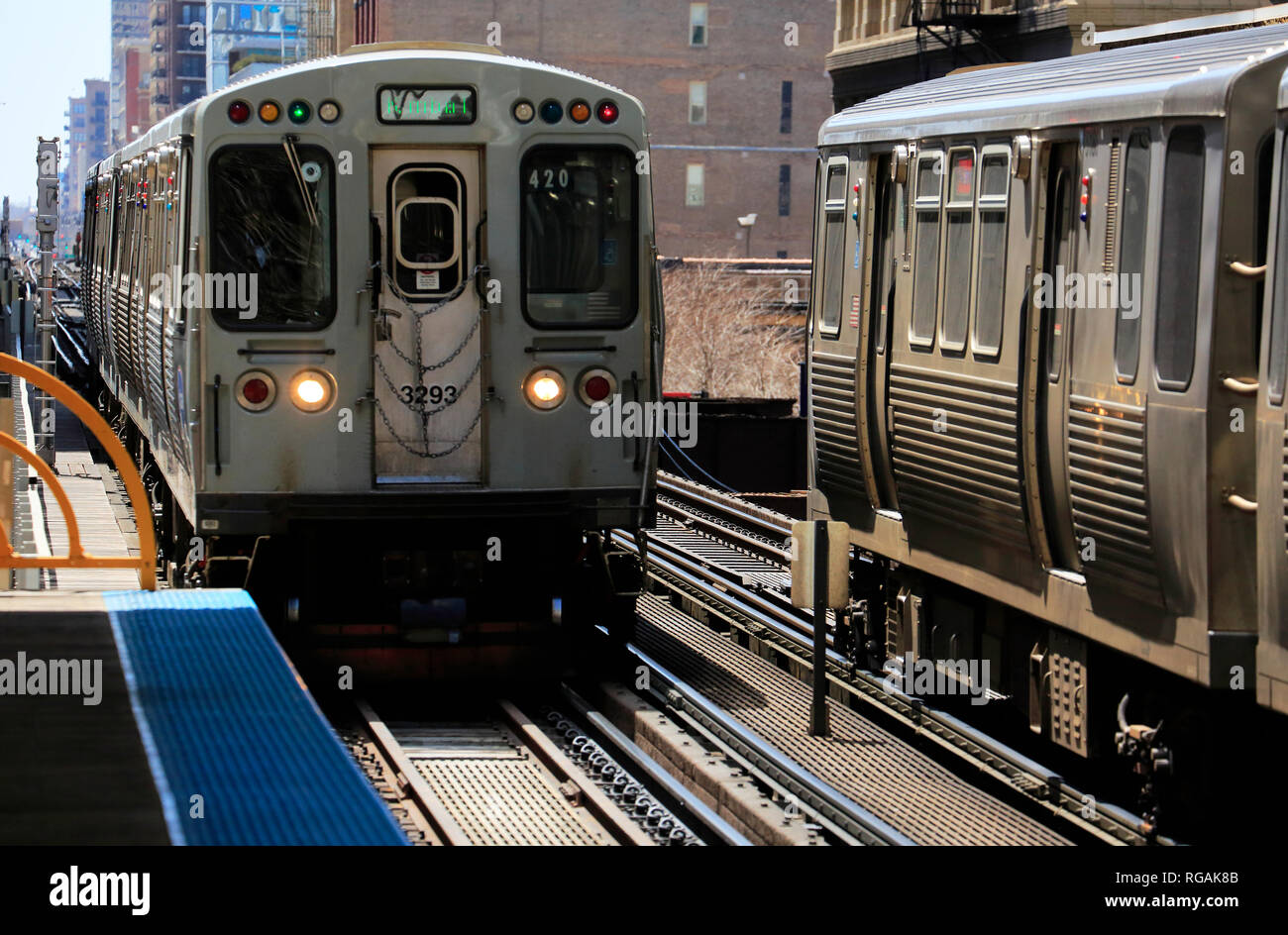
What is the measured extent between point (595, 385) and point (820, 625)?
2.09m

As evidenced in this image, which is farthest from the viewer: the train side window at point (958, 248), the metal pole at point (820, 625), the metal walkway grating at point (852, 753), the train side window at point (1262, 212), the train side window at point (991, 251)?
the metal pole at point (820, 625)

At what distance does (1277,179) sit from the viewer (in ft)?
22.9

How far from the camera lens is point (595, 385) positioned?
11.1 m

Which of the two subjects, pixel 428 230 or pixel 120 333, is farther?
Answer: pixel 120 333

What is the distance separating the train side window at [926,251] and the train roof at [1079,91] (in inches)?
8.4

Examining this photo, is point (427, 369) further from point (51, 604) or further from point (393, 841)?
point (393, 841)

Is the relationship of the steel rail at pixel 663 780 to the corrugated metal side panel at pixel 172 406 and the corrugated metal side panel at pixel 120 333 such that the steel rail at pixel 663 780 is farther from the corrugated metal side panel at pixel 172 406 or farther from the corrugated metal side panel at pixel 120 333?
the corrugated metal side panel at pixel 120 333

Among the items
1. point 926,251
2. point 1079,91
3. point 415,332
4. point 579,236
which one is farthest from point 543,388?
point 1079,91

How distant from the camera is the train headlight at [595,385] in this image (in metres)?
11.1

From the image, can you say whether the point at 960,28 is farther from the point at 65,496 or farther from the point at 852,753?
the point at 65,496

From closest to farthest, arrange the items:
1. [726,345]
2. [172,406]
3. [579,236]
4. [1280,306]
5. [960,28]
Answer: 1. [1280,306]
2. [579,236]
3. [172,406]
4. [960,28]
5. [726,345]

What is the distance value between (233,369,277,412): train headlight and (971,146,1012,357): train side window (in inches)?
156

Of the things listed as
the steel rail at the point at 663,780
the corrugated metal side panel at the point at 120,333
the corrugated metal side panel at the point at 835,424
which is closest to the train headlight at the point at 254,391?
the steel rail at the point at 663,780

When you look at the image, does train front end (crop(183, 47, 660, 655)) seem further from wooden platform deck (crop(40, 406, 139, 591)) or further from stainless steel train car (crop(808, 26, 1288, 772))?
stainless steel train car (crop(808, 26, 1288, 772))
